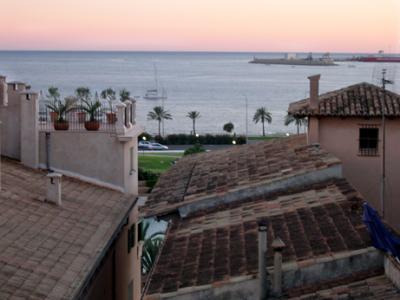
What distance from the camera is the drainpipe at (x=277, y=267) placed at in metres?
11.3

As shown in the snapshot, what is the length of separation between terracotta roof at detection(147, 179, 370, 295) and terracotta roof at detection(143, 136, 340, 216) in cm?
86

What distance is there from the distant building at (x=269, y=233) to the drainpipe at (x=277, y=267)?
2 centimetres

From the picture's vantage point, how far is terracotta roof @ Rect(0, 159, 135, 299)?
11.3m

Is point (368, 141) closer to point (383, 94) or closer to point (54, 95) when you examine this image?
point (383, 94)

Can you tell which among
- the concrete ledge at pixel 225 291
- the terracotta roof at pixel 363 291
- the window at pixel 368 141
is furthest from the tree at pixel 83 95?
the terracotta roof at pixel 363 291

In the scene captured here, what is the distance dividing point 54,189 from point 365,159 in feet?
29.7

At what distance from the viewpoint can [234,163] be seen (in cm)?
2311

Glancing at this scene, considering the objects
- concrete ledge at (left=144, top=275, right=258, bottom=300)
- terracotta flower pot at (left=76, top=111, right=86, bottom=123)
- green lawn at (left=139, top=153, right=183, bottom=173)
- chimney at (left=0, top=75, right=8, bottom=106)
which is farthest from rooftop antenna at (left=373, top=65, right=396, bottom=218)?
green lawn at (left=139, top=153, right=183, bottom=173)

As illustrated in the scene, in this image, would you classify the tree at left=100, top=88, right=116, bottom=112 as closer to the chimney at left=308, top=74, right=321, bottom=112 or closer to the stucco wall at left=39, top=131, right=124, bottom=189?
the stucco wall at left=39, top=131, right=124, bottom=189

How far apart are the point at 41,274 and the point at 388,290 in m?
4.74

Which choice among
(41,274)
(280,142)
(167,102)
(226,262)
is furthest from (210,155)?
(167,102)

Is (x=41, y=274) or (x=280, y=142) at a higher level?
(x=280, y=142)

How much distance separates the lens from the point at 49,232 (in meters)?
13.9

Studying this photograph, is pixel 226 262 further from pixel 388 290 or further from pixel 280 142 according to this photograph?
pixel 280 142
